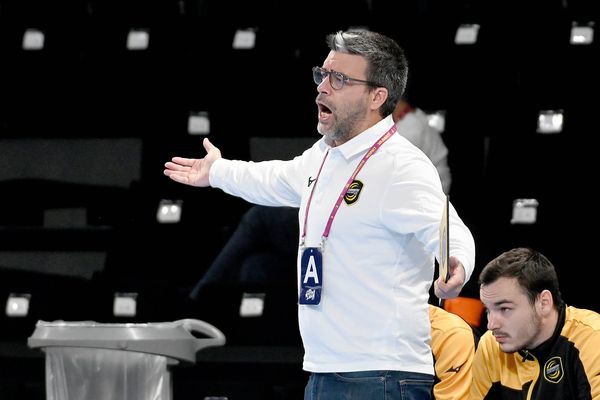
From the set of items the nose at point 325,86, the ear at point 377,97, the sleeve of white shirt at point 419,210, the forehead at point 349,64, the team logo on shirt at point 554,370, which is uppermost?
the forehead at point 349,64

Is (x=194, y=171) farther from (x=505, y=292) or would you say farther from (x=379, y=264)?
(x=505, y=292)

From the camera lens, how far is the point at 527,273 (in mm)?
3494

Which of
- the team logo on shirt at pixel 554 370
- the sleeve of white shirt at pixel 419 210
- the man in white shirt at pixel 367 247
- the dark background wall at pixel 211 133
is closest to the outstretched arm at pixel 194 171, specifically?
the man in white shirt at pixel 367 247

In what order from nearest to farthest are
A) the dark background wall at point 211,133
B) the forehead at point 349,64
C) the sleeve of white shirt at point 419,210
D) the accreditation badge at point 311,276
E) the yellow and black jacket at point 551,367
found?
the sleeve of white shirt at point 419,210 → the accreditation badge at point 311,276 → the forehead at point 349,64 → the yellow and black jacket at point 551,367 → the dark background wall at point 211,133

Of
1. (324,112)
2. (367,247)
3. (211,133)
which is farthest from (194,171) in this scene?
(211,133)

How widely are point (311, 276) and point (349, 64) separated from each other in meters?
0.54

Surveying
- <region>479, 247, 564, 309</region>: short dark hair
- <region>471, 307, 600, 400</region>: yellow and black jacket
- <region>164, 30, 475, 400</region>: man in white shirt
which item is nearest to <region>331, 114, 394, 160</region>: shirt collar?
<region>164, 30, 475, 400</region>: man in white shirt

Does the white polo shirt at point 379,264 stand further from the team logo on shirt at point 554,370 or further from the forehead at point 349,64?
the team logo on shirt at point 554,370

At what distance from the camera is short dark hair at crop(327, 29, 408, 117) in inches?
109

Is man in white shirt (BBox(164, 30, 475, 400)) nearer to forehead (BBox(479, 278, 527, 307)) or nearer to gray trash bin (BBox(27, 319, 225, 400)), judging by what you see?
forehead (BBox(479, 278, 527, 307))

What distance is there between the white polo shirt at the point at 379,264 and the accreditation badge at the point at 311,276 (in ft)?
0.05

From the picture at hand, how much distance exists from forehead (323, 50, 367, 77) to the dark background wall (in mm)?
2162

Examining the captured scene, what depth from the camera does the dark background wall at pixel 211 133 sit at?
197 inches

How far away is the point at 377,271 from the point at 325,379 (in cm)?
28
